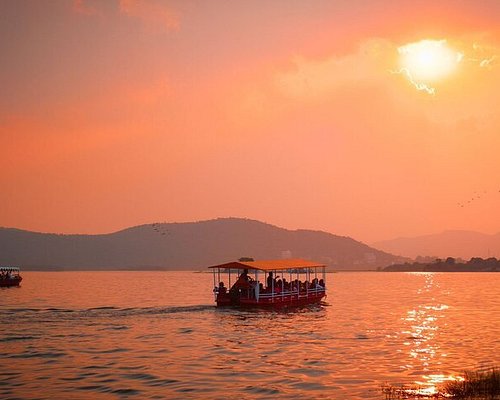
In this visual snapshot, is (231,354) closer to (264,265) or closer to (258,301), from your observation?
(258,301)

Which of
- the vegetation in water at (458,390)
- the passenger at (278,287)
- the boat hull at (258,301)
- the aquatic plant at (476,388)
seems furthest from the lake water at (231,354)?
the passenger at (278,287)

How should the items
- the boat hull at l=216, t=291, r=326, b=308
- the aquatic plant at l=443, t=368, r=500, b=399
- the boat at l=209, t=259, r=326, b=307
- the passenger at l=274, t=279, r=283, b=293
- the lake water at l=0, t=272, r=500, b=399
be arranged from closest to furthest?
the aquatic plant at l=443, t=368, r=500, b=399 < the lake water at l=0, t=272, r=500, b=399 < the boat at l=209, t=259, r=326, b=307 < the boat hull at l=216, t=291, r=326, b=308 < the passenger at l=274, t=279, r=283, b=293

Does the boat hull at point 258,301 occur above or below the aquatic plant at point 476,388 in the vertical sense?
above

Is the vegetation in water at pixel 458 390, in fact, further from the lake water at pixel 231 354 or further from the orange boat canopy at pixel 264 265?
the orange boat canopy at pixel 264 265

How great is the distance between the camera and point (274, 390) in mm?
23125

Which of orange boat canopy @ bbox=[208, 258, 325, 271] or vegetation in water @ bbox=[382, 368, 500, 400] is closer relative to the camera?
vegetation in water @ bbox=[382, 368, 500, 400]

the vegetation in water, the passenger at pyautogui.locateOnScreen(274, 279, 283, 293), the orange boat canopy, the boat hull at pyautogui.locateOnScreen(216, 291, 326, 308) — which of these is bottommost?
the vegetation in water

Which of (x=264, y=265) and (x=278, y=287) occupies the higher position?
(x=264, y=265)

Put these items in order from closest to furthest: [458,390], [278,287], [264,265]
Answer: [458,390] → [264,265] → [278,287]

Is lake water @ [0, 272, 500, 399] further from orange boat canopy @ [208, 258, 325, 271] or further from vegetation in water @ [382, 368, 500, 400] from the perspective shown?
orange boat canopy @ [208, 258, 325, 271]

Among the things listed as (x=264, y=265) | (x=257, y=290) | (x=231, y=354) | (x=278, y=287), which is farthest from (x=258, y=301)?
(x=231, y=354)

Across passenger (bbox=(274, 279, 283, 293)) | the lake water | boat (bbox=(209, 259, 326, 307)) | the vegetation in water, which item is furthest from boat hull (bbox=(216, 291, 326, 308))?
the vegetation in water

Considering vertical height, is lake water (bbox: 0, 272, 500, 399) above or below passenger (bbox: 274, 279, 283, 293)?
below

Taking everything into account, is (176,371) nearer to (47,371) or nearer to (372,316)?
(47,371)
